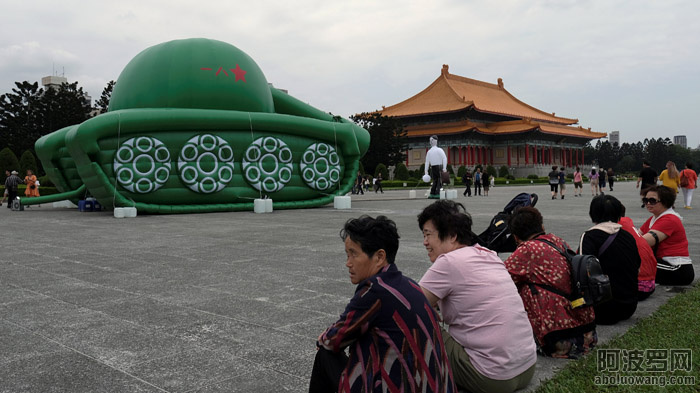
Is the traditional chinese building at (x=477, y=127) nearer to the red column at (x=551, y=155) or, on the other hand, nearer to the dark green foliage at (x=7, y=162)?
the red column at (x=551, y=155)

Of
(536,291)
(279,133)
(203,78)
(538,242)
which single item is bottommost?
(536,291)

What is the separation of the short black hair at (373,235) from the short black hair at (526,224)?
1.34 meters

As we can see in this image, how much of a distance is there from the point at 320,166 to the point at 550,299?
12805 mm

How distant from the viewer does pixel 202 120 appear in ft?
44.2

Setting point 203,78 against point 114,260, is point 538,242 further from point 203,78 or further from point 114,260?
point 203,78

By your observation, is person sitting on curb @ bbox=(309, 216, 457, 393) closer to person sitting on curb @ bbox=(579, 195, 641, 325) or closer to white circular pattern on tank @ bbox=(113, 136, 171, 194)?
person sitting on curb @ bbox=(579, 195, 641, 325)

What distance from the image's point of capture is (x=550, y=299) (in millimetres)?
3092

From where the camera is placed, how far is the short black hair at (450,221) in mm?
2619

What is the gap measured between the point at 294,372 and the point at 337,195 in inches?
530

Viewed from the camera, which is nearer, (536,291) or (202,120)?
(536,291)

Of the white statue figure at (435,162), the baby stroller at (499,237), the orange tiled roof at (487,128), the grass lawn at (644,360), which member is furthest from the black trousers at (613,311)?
the orange tiled roof at (487,128)

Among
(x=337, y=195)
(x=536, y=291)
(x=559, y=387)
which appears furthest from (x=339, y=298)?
(x=337, y=195)

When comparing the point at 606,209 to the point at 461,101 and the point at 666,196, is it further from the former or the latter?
the point at 461,101

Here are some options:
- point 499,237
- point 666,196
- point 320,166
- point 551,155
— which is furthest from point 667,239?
point 551,155
